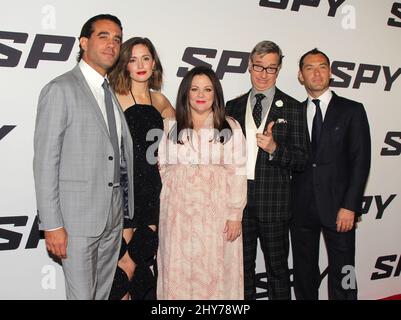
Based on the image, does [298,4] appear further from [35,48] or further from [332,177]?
[35,48]

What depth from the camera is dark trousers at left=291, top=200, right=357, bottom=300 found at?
122 inches

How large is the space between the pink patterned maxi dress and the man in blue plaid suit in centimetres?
23

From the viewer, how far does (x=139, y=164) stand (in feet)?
9.25

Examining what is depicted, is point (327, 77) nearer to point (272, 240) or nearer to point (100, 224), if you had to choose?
point (272, 240)

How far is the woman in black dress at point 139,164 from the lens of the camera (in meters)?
2.83

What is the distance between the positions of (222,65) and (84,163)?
1735 millimetres

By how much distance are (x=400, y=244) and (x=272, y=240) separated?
82.5 inches

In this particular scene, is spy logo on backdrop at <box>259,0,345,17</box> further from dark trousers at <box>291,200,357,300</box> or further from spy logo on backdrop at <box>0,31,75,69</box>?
dark trousers at <box>291,200,357,300</box>

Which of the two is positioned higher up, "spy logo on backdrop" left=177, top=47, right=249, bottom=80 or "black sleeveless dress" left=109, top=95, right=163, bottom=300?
"spy logo on backdrop" left=177, top=47, right=249, bottom=80

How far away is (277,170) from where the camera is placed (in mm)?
3025

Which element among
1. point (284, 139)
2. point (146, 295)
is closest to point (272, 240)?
point (284, 139)

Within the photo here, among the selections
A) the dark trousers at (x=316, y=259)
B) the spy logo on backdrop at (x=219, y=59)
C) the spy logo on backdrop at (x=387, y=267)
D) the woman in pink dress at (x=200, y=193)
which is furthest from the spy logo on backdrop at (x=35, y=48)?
Answer: the spy logo on backdrop at (x=387, y=267)

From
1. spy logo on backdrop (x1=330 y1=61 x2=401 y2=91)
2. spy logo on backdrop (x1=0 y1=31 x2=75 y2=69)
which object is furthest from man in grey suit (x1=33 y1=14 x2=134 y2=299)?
spy logo on backdrop (x1=330 y1=61 x2=401 y2=91)

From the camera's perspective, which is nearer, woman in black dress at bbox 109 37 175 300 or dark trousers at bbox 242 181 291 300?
woman in black dress at bbox 109 37 175 300
